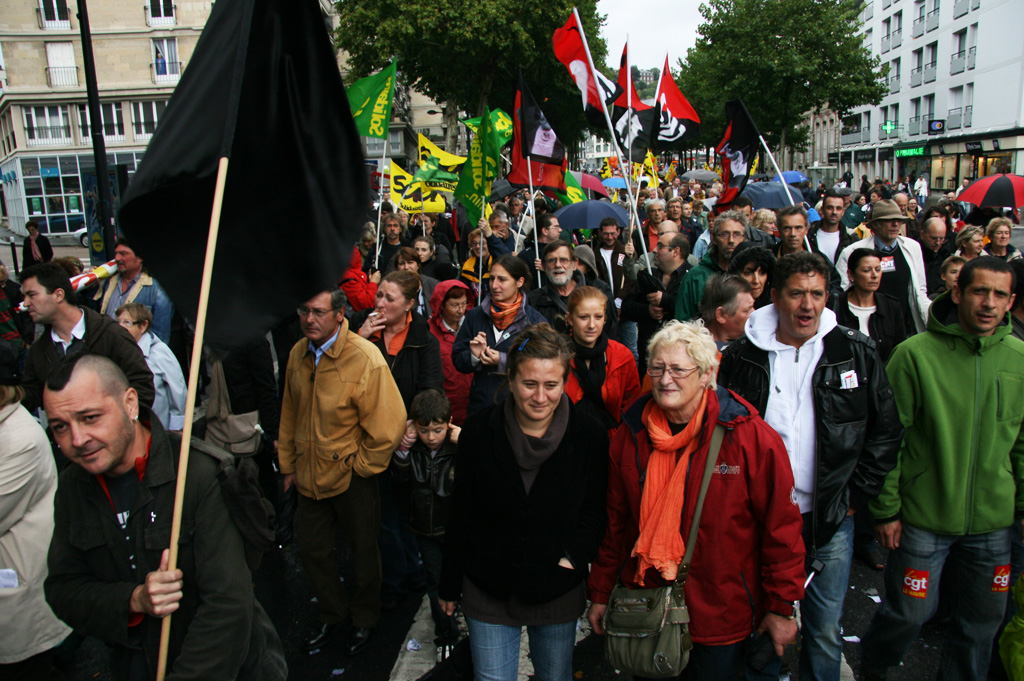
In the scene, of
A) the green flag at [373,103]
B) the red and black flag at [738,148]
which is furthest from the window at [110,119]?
the red and black flag at [738,148]

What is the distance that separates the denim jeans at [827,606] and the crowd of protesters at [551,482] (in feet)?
0.04

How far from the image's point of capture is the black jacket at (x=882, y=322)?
5.16 metres

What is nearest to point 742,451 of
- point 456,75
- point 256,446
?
point 256,446

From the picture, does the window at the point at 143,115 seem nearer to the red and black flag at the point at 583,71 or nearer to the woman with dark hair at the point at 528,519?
the red and black flag at the point at 583,71

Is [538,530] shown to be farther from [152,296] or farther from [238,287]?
[152,296]

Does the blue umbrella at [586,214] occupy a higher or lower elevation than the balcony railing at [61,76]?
lower

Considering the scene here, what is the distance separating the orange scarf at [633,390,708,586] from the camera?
2.78 metres

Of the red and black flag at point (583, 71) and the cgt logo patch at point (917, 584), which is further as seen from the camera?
the red and black flag at point (583, 71)

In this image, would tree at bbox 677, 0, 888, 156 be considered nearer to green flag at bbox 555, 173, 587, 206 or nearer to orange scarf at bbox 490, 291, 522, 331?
green flag at bbox 555, 173, 587, 206

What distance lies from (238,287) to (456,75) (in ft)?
112

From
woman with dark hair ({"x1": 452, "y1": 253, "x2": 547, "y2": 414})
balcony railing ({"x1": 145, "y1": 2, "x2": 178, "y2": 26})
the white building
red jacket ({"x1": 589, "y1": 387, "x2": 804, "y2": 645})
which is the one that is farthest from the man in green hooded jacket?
balcony railing ({"x1": 145, "y1": 2, "x2": 178, "y2": 26})

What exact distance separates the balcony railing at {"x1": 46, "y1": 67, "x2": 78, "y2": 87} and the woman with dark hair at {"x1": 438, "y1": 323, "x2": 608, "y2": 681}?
4389 centimetres

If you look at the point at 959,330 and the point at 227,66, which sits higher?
the point at 227,66

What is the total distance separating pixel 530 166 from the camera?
8195mm
